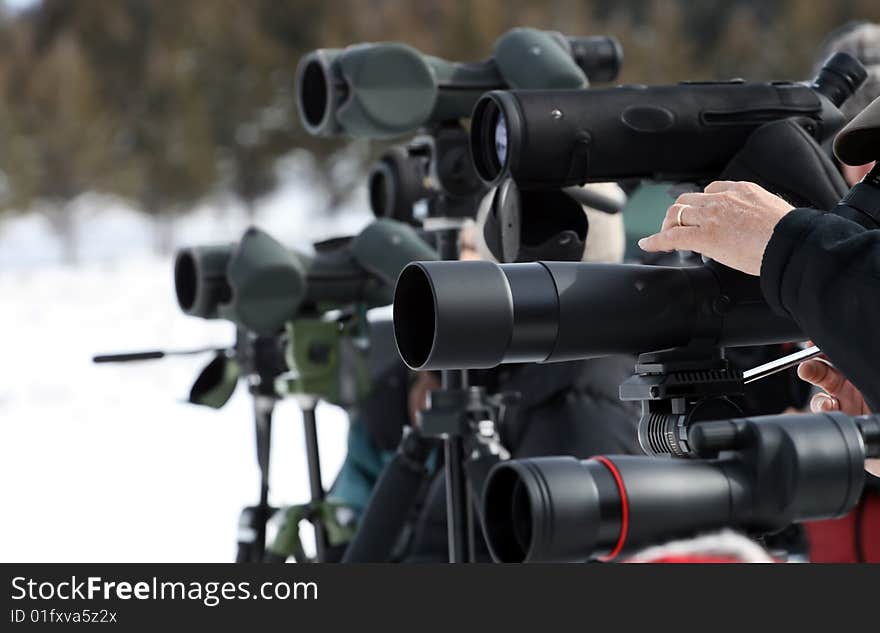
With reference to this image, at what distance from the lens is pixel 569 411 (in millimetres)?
1748

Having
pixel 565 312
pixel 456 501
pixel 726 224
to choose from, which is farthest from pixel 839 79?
pixel 456 501

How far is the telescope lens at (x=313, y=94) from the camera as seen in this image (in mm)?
1605

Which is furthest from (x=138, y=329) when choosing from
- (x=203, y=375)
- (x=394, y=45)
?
(x=394, y=45)

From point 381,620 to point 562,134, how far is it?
42 cm

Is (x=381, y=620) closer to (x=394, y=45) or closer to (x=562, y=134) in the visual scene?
(x=562, y=134)

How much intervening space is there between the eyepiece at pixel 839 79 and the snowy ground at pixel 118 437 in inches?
36.5

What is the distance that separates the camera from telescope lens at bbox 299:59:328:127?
161 cm

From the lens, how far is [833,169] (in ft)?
3.51

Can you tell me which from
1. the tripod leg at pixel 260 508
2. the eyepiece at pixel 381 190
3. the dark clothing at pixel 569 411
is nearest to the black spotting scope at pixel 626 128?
the dark clothing at pixel 569 411

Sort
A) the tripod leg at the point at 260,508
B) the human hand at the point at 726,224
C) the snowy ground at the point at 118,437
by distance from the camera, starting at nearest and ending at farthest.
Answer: the human hand at the point at 726,224
the tripod leg at the point at 260,508
the snowy ground at the point at 118,437

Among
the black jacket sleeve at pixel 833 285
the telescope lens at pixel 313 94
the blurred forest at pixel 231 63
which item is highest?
the blurred forest at pixel 231 63

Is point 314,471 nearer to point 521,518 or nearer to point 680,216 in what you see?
point 680,216

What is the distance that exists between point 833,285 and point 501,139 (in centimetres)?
34

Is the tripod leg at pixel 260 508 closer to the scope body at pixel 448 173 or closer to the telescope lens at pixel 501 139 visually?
the scope body at pixel 448 173
